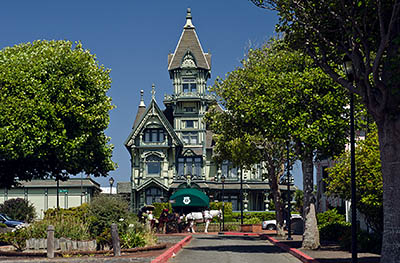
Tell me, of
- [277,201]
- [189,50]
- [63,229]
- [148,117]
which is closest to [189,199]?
[277,201]

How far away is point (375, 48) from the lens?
17969 millimetres

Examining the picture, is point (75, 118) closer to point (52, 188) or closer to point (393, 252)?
point (393, 252)

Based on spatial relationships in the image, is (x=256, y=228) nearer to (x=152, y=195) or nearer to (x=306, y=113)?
Result: (x=152, y=195)

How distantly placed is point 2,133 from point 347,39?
20.4 meters

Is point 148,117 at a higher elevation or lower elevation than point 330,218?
higher

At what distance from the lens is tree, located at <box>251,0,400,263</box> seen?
51.8 feet

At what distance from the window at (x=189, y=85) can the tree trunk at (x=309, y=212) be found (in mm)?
44967

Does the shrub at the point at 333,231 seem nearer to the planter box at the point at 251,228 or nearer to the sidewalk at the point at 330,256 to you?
the sidewalk at the point at 330,256

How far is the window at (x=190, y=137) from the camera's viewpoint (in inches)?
2798

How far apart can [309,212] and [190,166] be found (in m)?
45.7

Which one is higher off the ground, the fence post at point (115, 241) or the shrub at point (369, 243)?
the fence post at point (115, 241)

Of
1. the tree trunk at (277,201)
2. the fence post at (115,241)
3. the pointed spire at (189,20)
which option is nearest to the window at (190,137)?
the pointed spire at (189,20)

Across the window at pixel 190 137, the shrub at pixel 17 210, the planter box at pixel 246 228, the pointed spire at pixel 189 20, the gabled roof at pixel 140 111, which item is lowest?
the planter box at pixel 246 228

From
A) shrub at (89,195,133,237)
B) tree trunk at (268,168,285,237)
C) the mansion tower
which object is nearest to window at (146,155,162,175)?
the mansion tower
